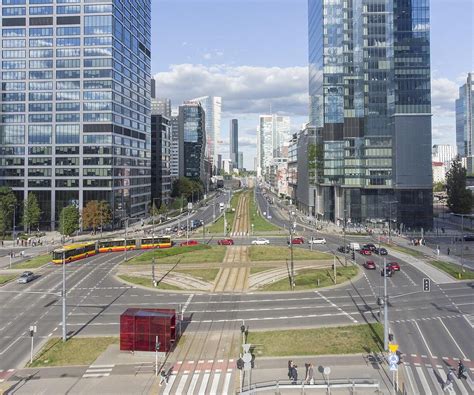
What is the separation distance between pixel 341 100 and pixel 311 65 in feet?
129

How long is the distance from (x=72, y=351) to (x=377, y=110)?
11078 centimetres

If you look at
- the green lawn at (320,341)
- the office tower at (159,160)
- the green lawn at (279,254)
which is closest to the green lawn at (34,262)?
the green lawn at (279,254)

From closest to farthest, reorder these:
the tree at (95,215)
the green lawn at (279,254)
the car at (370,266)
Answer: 1. the car at (370,266)
2. the green lawn at (279,254)
3. the tree at (95,215)

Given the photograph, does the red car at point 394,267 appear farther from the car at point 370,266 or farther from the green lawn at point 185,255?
the green lawn at point 185,255

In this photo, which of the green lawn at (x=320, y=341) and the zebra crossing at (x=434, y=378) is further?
the green lawn at (x=320, y=341)

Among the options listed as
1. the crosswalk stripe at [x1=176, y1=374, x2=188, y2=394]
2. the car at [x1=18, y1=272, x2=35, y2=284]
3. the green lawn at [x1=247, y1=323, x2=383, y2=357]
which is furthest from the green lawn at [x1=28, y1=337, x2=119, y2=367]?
the car at [x1=18, y1=272, x2=35, y2=284]

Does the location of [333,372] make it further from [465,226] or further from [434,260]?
[465,226]

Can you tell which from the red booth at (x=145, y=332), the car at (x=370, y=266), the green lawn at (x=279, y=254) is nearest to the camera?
the red booth at (x=145, y=332)

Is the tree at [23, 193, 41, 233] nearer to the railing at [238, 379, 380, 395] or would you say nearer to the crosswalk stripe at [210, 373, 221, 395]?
the crosswalk stripe at [210, 373, 221, 395]

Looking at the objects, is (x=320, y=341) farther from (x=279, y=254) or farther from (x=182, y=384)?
(x=279, y=254)

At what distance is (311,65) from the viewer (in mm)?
169500

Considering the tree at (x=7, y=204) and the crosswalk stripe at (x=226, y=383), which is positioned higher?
the tree at (x=7, y=204)

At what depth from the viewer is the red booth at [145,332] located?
37.3 m

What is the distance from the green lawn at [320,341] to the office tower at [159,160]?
143 metres
